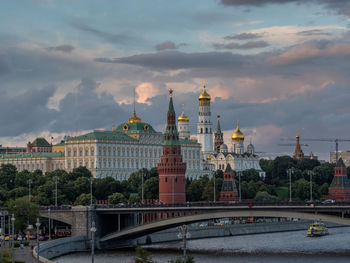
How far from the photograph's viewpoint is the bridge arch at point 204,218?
354ft

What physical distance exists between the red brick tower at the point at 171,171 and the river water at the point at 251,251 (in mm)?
24189

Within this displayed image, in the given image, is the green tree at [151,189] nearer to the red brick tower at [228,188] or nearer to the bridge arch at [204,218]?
the red brick tower at [228,188]

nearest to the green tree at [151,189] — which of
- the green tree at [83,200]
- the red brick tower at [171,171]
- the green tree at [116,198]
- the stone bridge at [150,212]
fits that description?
the green tree at [116,198]

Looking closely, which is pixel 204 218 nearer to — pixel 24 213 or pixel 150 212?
pixel 150 212

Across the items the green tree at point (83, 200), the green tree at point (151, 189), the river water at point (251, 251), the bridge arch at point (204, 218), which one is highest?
the green tree at point (151, 189)

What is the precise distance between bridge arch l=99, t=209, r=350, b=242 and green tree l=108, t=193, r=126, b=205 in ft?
158

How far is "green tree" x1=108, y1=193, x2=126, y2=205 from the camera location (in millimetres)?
171750

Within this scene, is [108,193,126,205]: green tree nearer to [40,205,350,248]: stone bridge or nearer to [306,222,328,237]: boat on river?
[306,222,328,237]: boat on river

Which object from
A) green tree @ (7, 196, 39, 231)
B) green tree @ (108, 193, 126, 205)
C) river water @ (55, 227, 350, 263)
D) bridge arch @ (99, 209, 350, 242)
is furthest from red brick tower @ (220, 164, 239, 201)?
green tree @ (7, 196, 39, 231)

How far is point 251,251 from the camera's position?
115 m

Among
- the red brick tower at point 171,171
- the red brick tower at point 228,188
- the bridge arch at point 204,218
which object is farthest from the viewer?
the red brick tower at point 228,188

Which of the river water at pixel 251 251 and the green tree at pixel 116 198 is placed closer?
the river water at pixel 251 251

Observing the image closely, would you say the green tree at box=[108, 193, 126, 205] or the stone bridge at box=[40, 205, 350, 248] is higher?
the green tree at box=[108, 193, 126, 205]

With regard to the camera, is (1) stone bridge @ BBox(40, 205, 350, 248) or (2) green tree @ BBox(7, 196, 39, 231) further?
(2) green tree @ BBox(7, 196, 39, 231)
